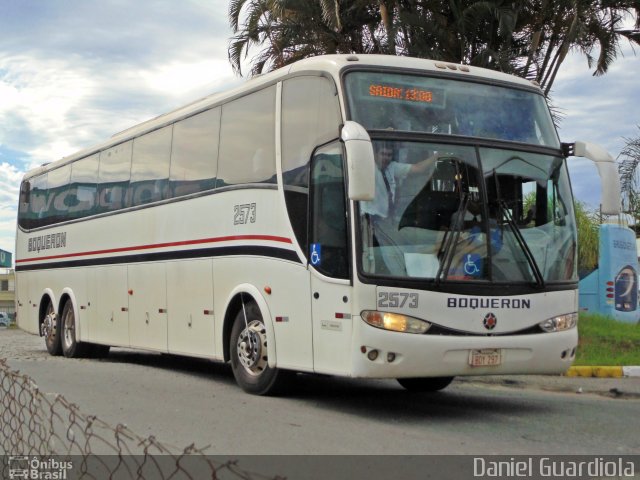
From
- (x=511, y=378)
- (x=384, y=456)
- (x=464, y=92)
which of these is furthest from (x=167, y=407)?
(x=511, y=378)

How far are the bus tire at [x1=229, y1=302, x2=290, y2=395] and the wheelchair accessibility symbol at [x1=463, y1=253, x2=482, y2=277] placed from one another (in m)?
2.40

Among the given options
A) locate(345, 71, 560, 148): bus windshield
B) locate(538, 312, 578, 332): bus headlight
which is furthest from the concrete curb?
locate(345, 71, 560, 148): bus windshield

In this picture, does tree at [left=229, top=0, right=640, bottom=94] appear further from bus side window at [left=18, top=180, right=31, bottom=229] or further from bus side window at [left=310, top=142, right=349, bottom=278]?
bus side window at [left=310, top=142, right=349, bottom=278]

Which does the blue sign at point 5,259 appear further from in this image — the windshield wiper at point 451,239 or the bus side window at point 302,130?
the windshield wiper at point 451,239

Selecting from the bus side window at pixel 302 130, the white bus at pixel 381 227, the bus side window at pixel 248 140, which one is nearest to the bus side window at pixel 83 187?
the white bus at pixel 381 227

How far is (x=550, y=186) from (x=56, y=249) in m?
10.6

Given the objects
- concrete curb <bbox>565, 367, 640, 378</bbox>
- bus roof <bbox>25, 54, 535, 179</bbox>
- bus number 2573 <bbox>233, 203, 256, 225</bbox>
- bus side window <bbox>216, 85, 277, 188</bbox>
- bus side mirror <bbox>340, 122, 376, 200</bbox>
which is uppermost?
bus roof <bbox>25, 54, 535, 179</bbox>

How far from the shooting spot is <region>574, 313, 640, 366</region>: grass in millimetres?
14133

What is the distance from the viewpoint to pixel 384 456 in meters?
6.64

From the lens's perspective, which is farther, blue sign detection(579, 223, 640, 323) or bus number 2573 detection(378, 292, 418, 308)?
blue sign detection(579, 223, 640, 323)

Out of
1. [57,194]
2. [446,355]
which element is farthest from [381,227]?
[57,194]

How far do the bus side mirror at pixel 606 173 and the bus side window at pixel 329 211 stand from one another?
2.74m

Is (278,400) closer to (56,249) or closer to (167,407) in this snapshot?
(167,407)

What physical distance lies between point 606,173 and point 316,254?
10.5 ft
